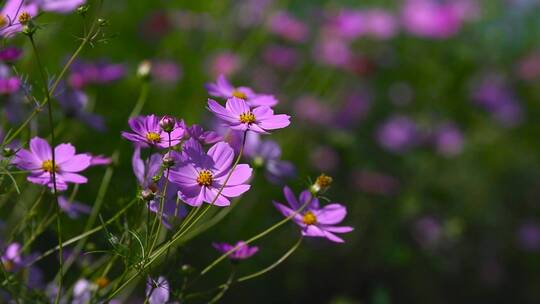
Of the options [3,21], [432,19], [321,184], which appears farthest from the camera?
[432,19]

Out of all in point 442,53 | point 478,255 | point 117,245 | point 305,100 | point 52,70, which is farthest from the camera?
point 442,53

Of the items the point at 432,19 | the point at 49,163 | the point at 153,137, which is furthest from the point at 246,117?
the point at 432,19

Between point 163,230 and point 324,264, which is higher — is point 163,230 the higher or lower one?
the higher one

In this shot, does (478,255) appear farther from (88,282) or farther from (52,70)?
(88,282)

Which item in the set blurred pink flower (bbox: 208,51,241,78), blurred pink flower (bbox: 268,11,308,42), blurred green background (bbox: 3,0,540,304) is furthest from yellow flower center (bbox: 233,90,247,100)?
blurred pink flower (bbox: 268,11,308,42)

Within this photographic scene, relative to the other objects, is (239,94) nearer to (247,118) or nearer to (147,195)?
(247,118)

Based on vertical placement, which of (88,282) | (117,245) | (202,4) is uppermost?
(117,245)

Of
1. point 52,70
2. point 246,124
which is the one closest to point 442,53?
point 52,70

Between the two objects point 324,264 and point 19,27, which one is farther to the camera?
point 324,264

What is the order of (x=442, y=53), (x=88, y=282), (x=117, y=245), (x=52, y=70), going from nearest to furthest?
(x=117, y=245) → (x=88, y=282) → (x=52, y=70) → (x=442, y=53)
